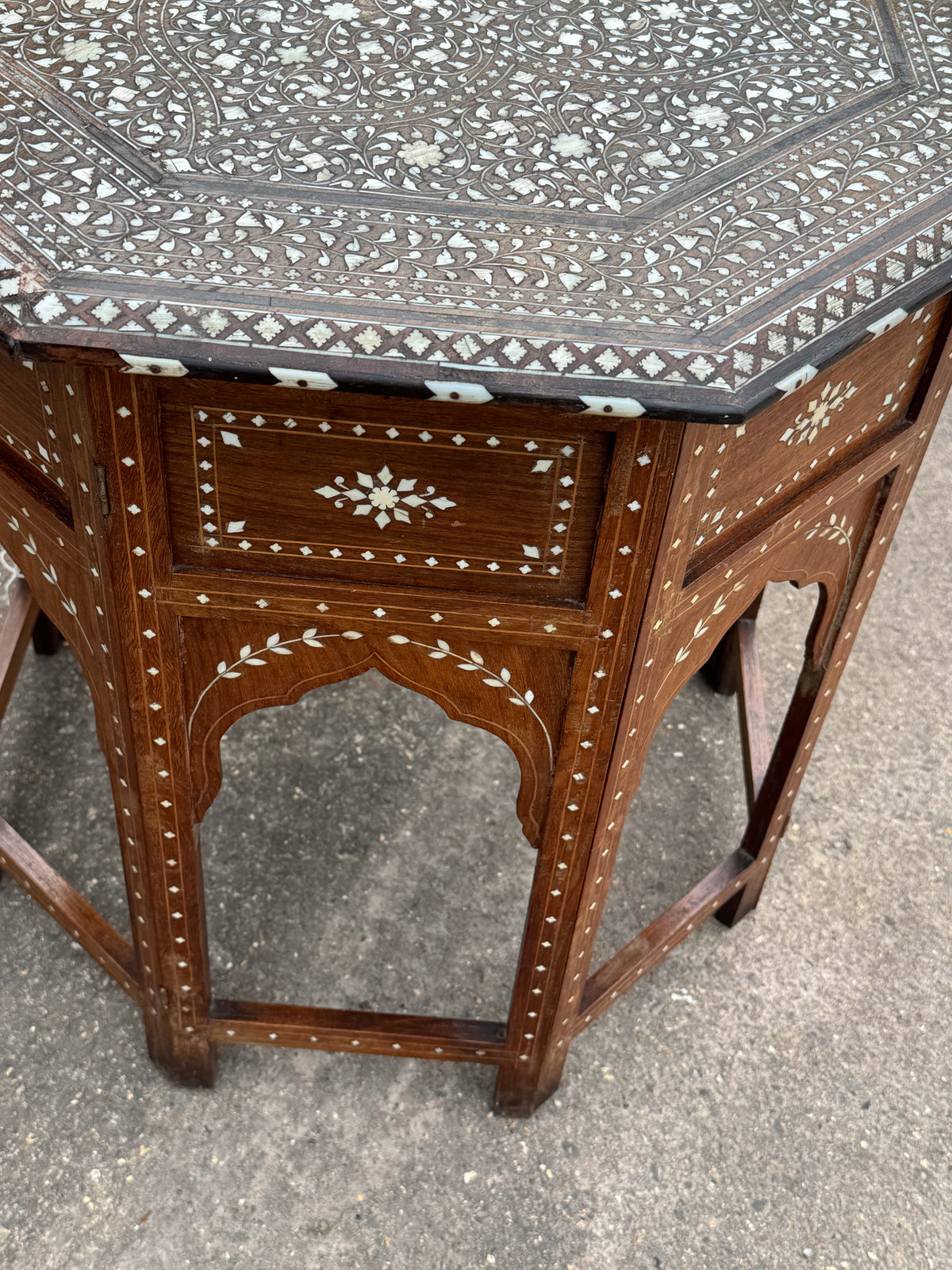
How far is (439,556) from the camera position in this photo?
4.35 feet

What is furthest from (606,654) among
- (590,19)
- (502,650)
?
(590,19)

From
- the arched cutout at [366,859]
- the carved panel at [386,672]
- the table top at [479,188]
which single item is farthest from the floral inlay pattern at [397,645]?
the arched cutout at [366,859]

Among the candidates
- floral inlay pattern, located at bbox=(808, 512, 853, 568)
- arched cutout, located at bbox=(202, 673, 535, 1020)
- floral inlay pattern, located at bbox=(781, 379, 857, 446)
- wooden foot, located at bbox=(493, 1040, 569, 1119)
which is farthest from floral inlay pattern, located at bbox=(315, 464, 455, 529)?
arched cutout, located at bbox=(202, 673, 535, 1020)

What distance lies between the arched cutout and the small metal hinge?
126 cm

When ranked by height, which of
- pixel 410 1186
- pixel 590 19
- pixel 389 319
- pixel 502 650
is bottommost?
pixel 410 1186

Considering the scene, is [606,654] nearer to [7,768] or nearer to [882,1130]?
[882,1130]

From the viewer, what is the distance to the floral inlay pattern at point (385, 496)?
4.14 ft

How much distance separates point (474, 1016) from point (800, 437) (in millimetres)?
1315

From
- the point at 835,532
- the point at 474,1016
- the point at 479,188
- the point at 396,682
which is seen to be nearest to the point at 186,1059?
the point at 474,1016

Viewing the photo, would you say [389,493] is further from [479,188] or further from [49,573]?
[49,573]

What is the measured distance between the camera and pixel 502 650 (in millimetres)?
1424

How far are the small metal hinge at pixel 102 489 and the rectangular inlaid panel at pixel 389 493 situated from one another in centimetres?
7

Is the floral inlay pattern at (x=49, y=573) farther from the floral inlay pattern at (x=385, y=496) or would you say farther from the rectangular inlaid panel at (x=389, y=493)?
the floral inlay pattern at (x=385, y=496)

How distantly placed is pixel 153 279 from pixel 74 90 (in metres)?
0.42
